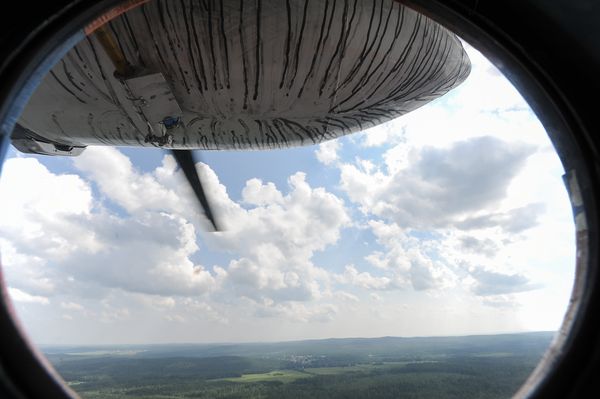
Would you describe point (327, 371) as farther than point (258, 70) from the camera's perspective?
Yes

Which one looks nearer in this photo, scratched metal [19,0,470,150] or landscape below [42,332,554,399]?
scratched metal [19,0,470,150]

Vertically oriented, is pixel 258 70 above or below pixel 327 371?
above

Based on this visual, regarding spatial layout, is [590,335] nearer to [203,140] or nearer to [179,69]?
[179,69]

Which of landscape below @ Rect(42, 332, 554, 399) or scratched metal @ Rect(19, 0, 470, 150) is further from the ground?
scratched metal @ Rect(19, 0, 470, 150)

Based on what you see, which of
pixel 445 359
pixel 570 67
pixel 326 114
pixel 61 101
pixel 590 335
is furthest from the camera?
pixel 445 359

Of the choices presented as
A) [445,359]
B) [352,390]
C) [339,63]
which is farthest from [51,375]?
[445,359]
